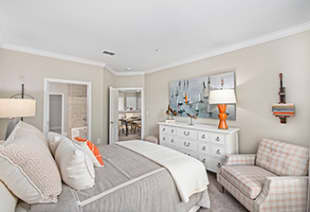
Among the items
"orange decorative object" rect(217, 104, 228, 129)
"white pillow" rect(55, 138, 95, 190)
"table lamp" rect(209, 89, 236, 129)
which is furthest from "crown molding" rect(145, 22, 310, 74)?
"white pillow" rect(55, 138, 95, 190)

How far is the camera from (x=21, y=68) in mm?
2887

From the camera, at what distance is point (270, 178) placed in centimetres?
151

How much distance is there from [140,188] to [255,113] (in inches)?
94.0

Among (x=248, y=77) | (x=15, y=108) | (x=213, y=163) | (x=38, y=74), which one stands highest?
(x=38, y=74)

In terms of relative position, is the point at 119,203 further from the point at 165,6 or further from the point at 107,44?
the point at 107,44

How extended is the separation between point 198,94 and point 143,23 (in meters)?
1.95

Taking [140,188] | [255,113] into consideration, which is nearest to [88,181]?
[140,188]

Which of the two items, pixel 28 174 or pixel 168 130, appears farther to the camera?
pixel 168 130

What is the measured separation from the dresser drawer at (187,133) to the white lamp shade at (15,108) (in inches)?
107

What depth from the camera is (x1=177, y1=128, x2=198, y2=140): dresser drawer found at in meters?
2.80

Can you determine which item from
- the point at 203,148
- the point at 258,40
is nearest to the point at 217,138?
the point at 203,148

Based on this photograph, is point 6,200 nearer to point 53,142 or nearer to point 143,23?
point 53,142

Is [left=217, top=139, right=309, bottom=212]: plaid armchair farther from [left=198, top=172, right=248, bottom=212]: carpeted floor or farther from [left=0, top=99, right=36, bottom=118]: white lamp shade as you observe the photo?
[left=0, top=99, right=36, bottom=118]: white lamp shade

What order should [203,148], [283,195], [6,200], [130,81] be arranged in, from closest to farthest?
[6,200] → [283,195] → [203,148] → [130,81]
